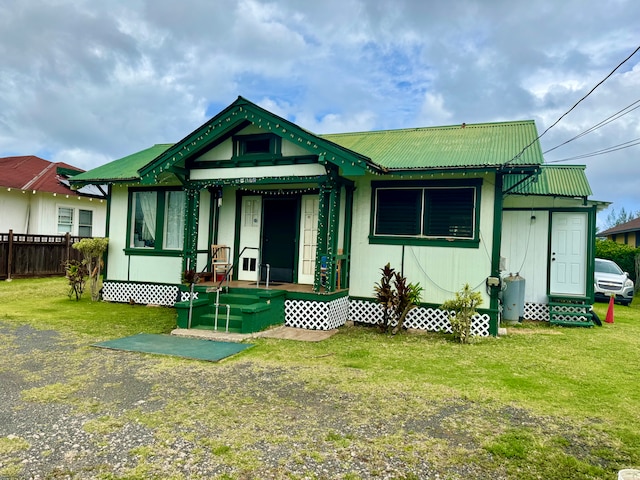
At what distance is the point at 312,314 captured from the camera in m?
8.07

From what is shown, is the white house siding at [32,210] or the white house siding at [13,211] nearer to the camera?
the white house siding at [13,211]

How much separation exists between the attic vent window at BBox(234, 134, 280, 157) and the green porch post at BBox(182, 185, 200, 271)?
4.38ft

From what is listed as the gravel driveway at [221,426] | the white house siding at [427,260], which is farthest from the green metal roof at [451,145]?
the gravel driveway at [221,426]

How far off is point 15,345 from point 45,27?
15633mm

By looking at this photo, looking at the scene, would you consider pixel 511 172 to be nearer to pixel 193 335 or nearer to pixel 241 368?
pixel 241 368

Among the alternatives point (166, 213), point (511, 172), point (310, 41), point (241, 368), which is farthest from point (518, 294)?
Answer: point (310, 41)

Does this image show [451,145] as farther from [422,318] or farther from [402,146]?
[422,318]

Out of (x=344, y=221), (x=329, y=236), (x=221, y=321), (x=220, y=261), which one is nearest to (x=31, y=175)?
(x=220, y=261)

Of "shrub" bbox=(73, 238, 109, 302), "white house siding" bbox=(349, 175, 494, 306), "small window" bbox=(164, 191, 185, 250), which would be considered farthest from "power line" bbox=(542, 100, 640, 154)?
"shrub" bbox=(73, 238, 109, 302)

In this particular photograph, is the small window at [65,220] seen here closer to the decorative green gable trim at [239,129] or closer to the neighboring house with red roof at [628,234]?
the decorative green gable trim at [239,129]

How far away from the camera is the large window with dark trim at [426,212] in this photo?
825 centimetres

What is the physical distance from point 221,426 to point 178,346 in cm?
314

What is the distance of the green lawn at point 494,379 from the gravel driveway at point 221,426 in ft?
0.19

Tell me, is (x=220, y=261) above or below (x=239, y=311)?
above
